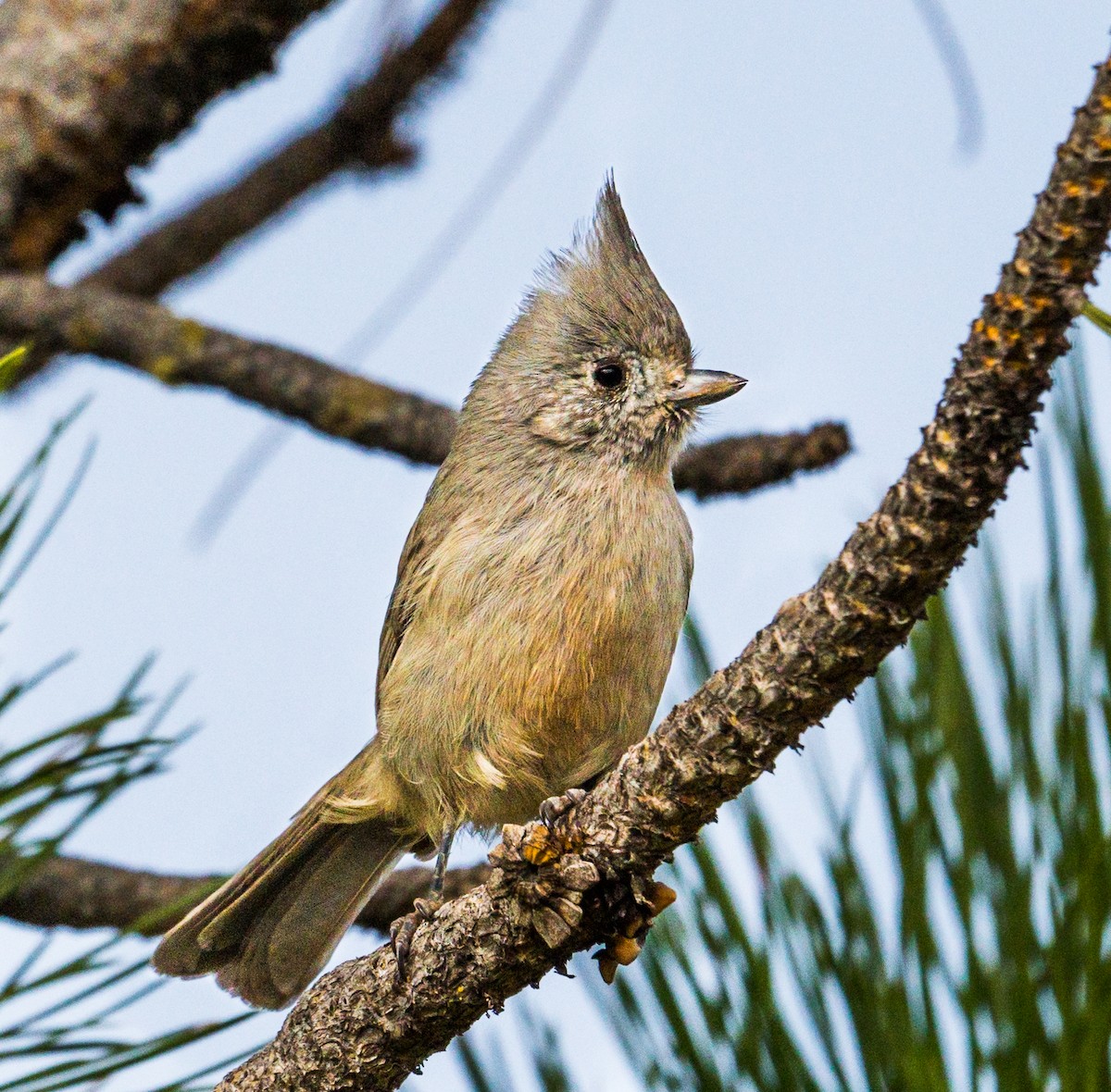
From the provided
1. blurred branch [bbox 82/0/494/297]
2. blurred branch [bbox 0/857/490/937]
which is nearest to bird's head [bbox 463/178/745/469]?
blurred branch [bbox 82/0/494/297]

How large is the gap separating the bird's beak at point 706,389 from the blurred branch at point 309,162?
1.19 meters

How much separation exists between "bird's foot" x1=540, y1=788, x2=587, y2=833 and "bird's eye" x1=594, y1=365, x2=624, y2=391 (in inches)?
67.5

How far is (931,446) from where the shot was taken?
55.9 inches

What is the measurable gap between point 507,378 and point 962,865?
2.02m

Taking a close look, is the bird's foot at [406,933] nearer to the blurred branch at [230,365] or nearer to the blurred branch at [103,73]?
the blurred branch at [230,365]

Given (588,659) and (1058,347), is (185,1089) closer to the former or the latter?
(588,659)

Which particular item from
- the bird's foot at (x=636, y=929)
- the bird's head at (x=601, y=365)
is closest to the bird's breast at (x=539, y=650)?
the bird's head at (x=601, y=365)

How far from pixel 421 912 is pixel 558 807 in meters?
0.56

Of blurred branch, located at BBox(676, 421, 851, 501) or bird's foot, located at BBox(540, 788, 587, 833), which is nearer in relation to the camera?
bird's foot, located at BBox(540, 788, 587, 833)

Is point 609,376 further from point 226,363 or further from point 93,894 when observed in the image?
point 93,894

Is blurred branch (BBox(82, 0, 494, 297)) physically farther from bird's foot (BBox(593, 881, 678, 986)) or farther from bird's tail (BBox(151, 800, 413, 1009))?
bird's foot (BBox(593, 881, 678, 986))

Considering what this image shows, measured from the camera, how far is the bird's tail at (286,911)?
3016 mm

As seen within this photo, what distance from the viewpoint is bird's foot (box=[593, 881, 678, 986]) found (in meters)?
1.87

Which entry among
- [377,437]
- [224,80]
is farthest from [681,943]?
[224,80]
